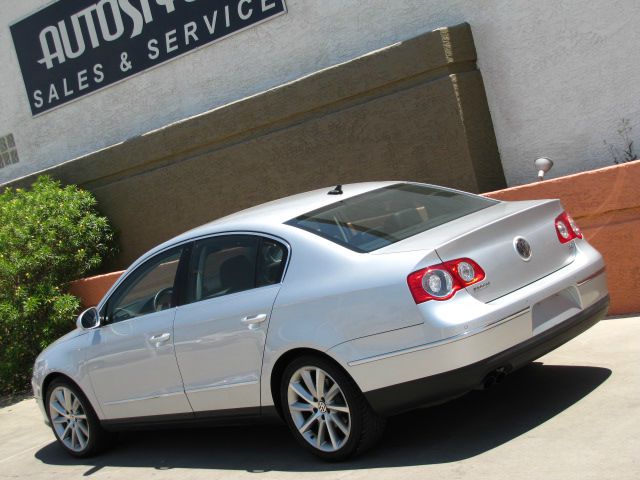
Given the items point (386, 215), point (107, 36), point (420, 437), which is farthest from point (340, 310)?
point (107, 36)

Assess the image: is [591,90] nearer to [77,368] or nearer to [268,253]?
[268,253]

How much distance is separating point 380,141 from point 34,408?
14.6 feet

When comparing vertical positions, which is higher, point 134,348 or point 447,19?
point 447,19

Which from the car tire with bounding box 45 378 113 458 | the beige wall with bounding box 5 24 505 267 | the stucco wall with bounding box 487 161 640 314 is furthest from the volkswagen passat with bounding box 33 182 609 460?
the beige wall with bounding box 5 24 505 267

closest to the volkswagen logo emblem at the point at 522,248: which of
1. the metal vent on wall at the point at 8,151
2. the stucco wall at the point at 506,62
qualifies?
the stucco wall at the point at 506,62

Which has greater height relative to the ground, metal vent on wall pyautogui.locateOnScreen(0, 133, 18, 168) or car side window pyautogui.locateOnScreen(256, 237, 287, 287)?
metal vent on wall pyautogui.locateOnScreen(0, 133, 18, 168)

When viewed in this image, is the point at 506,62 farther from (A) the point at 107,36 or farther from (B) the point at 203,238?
(A) the point at 107,36

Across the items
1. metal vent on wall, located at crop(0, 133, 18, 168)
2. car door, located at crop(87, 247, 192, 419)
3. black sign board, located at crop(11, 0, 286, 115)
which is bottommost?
car door, located at crop(87, 247, 192, 419)

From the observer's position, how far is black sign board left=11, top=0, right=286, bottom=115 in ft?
35.5

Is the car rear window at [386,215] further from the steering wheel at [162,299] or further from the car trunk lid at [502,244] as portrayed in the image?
the steering wheel at [162,299]

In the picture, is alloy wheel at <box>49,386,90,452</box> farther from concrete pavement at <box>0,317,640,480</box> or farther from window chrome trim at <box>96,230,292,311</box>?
window chrome trim at <box>96,230,292,311</box>

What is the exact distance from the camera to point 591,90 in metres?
8.37

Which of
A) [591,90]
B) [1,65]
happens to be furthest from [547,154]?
[1,65]

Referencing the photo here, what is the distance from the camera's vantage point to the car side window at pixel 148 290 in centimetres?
638
